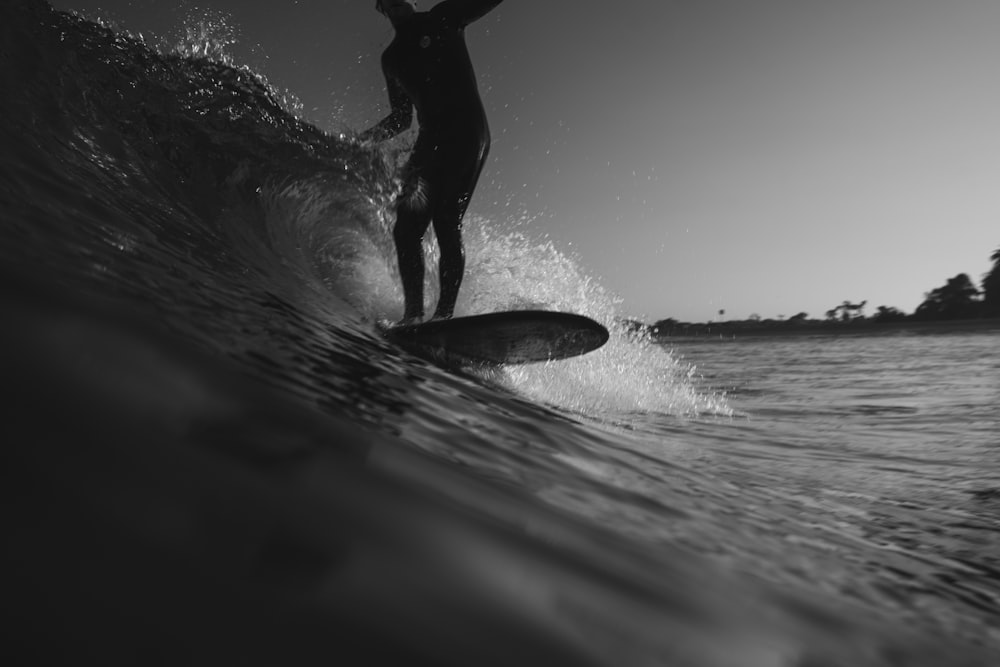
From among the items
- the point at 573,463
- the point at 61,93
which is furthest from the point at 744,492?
the point at 61,93

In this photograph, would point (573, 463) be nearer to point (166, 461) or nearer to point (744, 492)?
point (744, 492)

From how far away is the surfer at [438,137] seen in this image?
10.1ft

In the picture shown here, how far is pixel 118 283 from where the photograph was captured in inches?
35.9

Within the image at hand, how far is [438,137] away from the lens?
3.12m

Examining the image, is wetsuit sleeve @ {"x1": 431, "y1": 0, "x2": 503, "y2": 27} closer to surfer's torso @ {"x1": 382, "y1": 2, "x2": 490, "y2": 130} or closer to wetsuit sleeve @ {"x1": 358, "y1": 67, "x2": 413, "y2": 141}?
surfer's torso @ {"x1": 382, "y1": 2, "x2": 490, "y2": 130}

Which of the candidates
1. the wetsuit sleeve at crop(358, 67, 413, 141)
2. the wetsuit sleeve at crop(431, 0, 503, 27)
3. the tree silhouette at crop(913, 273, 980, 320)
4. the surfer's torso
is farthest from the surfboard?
the tree silhouette at crop(913, 273, 980, 320)

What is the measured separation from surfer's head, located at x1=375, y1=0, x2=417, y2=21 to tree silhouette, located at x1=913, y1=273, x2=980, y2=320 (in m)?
48.0

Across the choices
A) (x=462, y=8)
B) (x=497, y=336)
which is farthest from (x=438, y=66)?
(x=497, y=336)

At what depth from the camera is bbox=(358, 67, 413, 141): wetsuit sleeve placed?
11.2 feet

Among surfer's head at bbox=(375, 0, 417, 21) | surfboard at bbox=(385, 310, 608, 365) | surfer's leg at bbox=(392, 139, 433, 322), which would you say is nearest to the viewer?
surfboard at bbox=(385, 310, 608, 365)

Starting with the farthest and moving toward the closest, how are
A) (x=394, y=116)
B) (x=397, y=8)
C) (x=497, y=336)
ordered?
(x=394, y=116) → (x=397, y=8) → (x=497, y=336)

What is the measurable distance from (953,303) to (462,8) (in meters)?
49.9

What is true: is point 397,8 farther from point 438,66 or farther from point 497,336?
point 497,336

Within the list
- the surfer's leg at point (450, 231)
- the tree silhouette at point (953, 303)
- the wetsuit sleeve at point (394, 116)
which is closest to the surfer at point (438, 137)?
the surfer's leg at point (450, 231)
